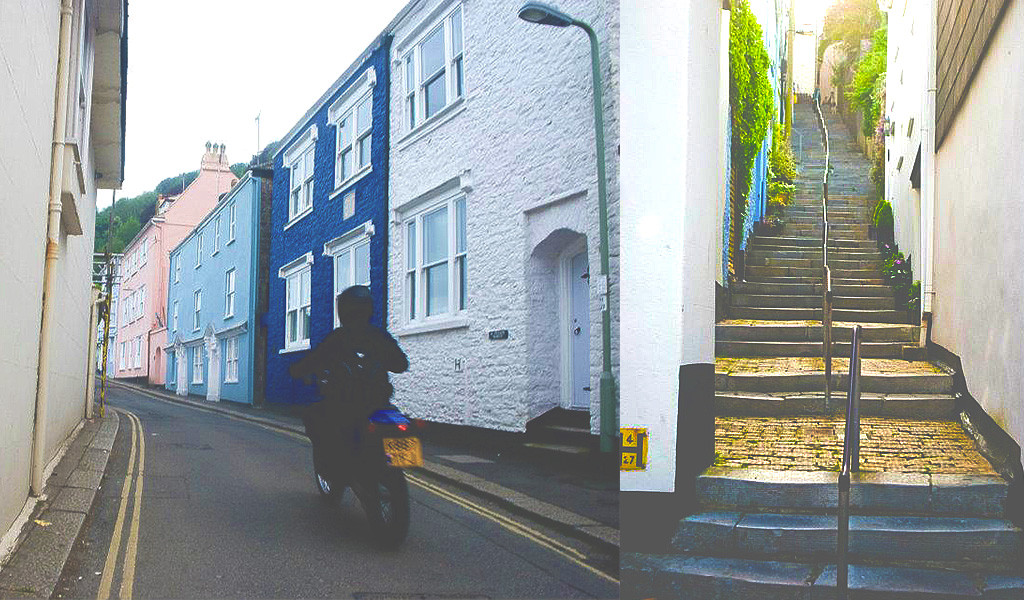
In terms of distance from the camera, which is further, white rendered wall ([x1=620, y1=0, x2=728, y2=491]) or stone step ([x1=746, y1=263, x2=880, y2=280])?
stone step ([x1=746, y1=263, x2=880, y2=280])

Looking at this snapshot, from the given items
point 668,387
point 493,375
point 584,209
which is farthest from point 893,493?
point 493,375

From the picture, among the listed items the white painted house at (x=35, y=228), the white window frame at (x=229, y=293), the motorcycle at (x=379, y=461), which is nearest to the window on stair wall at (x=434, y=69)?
the white window frame at (x=229, y=293)

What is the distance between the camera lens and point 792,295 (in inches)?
388

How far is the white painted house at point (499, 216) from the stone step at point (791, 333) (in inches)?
49.7

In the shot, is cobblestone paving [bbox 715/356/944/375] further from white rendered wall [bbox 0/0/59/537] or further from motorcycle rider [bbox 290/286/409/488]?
white rendered wall [bbox 0/0/59/537]

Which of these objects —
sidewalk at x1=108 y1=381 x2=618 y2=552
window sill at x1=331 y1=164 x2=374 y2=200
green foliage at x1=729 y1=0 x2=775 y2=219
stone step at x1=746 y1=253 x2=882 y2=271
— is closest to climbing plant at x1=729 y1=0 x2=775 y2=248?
green foliage at x1=729 y1=0 x2=775 y2=219

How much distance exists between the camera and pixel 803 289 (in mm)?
10164

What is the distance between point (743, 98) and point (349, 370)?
7094 millimetres

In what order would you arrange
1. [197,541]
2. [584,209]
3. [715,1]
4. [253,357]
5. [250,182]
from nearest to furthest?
[197,541] → [715,1] → [253,357] → [584,209] → [250,182]

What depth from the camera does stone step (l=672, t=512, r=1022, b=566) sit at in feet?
15.5

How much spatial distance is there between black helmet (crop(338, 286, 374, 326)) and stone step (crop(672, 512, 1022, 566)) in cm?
225

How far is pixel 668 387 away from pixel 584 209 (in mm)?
3733

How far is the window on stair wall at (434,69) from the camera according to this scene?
1135 centimetres

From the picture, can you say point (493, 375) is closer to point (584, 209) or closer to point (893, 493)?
point (584, 209)
